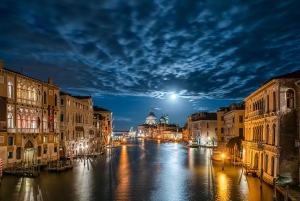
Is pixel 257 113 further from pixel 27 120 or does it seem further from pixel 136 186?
pixel 27 120

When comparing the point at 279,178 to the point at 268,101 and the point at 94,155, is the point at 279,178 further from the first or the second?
the point at 94,155

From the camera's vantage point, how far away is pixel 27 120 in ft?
138

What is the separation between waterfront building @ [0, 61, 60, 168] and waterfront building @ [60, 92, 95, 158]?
4.35 meters

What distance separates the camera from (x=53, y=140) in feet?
162

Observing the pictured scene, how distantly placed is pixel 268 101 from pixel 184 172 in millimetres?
15412

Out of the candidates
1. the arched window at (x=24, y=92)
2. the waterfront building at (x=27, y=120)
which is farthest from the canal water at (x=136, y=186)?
the arched window at (x=24, y=92)

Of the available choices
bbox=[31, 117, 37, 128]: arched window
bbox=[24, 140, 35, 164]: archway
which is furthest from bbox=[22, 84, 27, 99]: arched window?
bbox=[24, 140, 35, 164]: archway

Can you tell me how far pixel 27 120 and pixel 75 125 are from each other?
19.2m

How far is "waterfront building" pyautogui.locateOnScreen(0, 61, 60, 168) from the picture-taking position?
3731 cm

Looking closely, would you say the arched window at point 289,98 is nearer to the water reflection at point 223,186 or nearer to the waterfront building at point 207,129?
the water reflection at point 223,186

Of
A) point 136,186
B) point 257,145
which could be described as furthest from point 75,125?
point 257,145

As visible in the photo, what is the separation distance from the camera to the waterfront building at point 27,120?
3731 centimetres

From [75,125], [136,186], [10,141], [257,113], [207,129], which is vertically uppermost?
[257,113]

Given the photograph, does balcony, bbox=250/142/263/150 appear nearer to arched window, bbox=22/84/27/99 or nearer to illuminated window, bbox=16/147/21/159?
illuminated window, bbox=16/147/21/159
